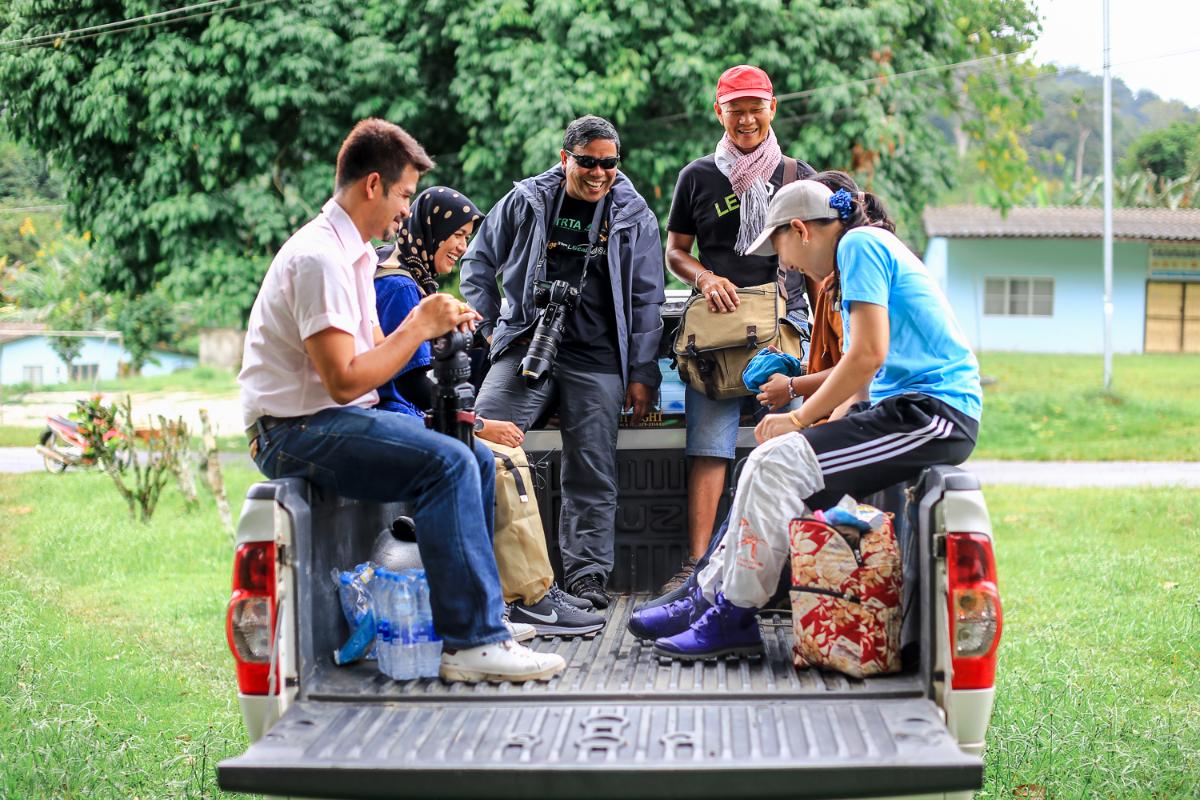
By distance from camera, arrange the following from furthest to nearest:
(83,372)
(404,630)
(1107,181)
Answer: (83,372) < (1107,181) < (404,630)

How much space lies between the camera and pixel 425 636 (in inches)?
137

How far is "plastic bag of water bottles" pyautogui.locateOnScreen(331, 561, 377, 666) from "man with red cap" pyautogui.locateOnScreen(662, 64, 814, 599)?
1.49 meters

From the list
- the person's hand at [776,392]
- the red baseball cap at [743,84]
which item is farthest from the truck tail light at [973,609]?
the red baseball cap at [743,84]

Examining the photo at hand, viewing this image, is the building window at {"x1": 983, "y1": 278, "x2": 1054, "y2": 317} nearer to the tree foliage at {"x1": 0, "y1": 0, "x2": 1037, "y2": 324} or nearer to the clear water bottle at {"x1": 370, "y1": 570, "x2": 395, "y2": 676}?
the tree foliage at {"x1": 0, "y1": 0, "x2": 1037, "y2": 324}

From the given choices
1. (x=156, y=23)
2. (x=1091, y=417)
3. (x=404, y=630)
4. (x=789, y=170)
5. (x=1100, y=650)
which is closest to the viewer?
(x=404, y=630)

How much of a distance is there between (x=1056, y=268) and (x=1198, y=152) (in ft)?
21.9

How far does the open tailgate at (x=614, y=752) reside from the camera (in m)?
2.64

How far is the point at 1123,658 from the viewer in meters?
5.97

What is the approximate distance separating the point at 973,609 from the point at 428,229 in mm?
2207

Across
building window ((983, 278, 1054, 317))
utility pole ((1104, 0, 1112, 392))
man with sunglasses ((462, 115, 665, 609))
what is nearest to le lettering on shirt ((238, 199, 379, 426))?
man with sunglasses ((462, 115, 665, 609))

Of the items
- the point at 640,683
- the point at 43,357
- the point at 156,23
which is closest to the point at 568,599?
the point at 640,683

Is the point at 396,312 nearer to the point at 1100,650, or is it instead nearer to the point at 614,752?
the point at 614,752

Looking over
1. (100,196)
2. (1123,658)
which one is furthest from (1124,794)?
(100,196)

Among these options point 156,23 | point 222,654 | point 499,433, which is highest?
point 156,23
